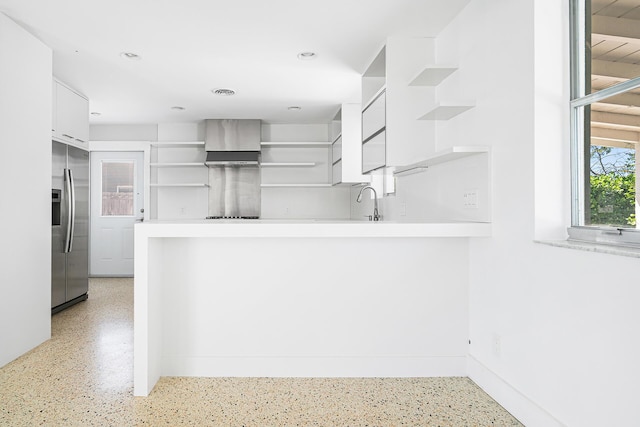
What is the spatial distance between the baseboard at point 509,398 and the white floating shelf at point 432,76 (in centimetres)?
179

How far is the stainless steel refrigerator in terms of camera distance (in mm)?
4227

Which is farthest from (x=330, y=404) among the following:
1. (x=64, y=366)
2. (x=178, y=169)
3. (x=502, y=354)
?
(x=178, y=169)

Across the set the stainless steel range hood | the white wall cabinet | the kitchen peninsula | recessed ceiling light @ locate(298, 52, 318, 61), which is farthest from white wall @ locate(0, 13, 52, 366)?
the white wall cabinet

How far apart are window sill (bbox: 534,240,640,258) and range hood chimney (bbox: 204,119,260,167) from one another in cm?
476

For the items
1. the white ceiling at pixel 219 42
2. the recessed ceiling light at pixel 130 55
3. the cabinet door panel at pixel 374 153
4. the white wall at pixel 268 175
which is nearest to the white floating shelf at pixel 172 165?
the white wall at pixel 268 175

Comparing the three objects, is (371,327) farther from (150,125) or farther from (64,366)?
(150,125)

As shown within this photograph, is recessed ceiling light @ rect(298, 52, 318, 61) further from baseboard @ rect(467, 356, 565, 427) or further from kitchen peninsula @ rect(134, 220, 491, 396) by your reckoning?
baseboard @ rect(467, 356, 565, 427)

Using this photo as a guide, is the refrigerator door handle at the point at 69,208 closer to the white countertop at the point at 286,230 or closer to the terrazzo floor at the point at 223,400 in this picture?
the terrazzo floor at the point at 223,400

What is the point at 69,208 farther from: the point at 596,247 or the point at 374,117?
the point at 596,247

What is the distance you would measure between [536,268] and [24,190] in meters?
3.28

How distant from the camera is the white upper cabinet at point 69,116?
14.0 ft

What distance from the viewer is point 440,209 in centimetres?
328

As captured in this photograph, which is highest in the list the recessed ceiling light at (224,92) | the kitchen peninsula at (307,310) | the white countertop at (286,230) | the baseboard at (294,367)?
the recessed ceiling light at (224,92)

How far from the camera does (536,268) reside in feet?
6.88
